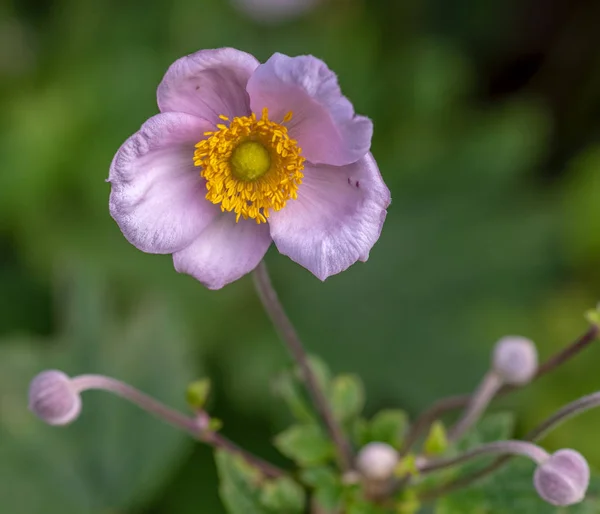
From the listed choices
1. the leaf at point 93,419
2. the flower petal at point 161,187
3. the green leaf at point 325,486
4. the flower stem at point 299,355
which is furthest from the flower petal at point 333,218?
the leaf at point 93,419

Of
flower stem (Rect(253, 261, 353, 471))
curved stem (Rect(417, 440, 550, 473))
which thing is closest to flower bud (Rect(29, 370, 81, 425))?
flower stem (Rect(253, 261, 353, 471))

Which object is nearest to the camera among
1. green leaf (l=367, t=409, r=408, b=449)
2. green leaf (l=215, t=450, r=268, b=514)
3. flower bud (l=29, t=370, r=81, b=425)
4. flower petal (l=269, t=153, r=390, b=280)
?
flower petal (l=269, t=153, r=390, b=280)

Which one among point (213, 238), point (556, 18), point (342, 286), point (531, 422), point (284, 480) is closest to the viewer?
point (213, 238)

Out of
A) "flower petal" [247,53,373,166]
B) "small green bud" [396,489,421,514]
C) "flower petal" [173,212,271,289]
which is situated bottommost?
"small green bud" [396,489,421,514]

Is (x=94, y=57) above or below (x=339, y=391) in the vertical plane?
above

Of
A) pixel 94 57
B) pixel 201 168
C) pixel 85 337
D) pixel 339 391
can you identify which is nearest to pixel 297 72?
pixel 201 168

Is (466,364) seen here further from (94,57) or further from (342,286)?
(94,57)

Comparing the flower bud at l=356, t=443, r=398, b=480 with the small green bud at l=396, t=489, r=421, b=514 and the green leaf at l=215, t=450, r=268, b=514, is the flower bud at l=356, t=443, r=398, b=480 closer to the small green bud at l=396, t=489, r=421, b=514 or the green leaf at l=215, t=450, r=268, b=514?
the small green bud at l=396, t=489, r=421, b=514
